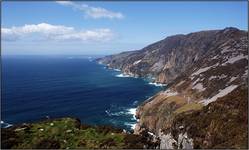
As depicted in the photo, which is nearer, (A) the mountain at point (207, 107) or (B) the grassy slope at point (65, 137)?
(B) the grassy slope at point (65, 137)

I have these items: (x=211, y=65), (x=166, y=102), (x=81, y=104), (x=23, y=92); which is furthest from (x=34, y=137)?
(x=23, y=92)

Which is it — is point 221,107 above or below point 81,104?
above

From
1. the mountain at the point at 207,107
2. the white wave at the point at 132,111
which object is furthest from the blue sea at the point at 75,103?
the mountain at the point at 207,107

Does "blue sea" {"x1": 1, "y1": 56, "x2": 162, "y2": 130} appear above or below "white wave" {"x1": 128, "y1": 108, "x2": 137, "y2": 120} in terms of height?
above

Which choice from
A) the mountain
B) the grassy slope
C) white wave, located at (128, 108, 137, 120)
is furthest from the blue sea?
the grassy slope

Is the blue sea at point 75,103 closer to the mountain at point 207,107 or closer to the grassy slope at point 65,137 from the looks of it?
the mountain at point 207,107

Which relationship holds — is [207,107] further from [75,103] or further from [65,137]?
[75,103]

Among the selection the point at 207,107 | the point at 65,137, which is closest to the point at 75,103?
the point at 207,107

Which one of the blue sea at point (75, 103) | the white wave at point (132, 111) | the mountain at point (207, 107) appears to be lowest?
the white wave at point (132, 111)

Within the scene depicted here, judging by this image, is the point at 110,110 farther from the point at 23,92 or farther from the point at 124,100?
the point at 23,92

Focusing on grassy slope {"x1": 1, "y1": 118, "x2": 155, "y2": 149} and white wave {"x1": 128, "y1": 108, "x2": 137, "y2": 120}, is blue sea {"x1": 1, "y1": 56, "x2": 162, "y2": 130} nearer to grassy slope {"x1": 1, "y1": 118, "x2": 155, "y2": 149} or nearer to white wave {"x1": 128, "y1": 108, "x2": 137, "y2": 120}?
white wave {"x1": 128, "y1": 108, "x2": 137, "y2": 120}

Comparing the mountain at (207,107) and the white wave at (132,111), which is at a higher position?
the mountain at (207,107)
